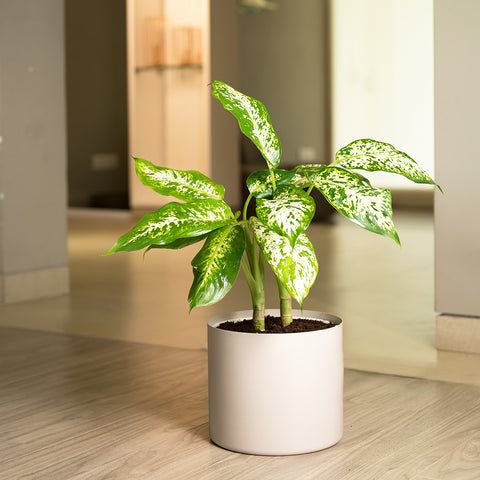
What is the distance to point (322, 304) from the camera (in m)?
3.21

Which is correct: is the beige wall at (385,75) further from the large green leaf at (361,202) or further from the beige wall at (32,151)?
the large green leaf at (361,202)

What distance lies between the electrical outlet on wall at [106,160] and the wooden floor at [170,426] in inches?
235

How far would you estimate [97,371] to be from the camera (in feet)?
7.19

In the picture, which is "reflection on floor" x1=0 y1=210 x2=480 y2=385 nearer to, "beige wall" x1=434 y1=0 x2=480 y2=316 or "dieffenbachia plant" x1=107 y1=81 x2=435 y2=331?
"beige wall" x1=434 y1=0 x2=480 y2=316

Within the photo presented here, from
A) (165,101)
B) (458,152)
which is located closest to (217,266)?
(458,152)

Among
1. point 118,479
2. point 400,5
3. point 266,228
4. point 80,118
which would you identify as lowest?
point 118,479

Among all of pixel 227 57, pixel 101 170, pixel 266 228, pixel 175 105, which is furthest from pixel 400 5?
pixel 266 228

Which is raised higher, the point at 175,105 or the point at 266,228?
the point at 175,105

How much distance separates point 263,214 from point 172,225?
172mm

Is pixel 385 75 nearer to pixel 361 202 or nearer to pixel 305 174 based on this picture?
pixel 305 174

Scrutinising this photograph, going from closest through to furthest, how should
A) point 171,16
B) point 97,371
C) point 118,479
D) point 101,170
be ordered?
point 118,479 → point 97,371 → point 171,16 → point 101,170

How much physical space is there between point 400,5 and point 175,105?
7.07ft

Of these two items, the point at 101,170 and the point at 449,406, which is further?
the point at 101,170

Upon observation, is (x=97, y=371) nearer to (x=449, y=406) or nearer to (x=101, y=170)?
(x=449, y=406)
